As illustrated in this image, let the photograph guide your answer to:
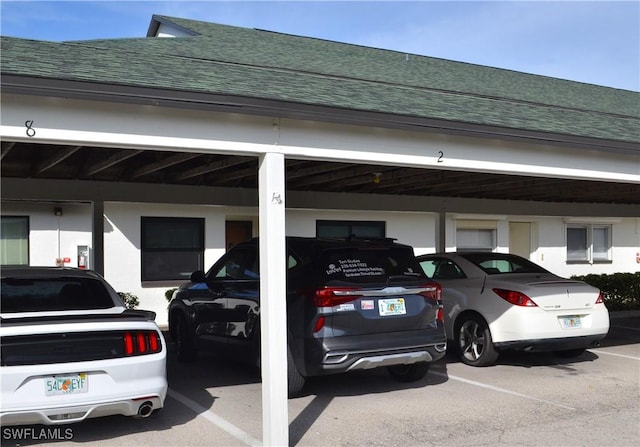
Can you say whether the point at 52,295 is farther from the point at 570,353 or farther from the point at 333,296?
the point at 570,353

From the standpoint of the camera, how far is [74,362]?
517cm

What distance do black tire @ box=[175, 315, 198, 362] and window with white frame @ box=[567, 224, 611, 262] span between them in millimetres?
13490

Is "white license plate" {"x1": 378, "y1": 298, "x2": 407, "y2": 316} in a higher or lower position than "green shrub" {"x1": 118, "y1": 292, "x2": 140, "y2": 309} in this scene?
higher

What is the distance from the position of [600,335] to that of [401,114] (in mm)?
4600

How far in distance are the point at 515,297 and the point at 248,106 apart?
4701mm

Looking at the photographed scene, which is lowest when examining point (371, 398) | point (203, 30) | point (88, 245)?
point (371, 398)

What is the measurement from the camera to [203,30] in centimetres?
1482

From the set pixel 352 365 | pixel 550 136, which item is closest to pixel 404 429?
pixel 352 365

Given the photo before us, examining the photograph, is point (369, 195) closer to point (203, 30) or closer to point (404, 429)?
point (203, 30)

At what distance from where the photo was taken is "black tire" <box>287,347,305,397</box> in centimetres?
670

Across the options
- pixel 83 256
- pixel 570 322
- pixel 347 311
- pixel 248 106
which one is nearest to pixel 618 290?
pixel 570 322

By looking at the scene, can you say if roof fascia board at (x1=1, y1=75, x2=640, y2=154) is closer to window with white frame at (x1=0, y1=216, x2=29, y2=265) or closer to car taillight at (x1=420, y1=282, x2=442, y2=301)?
car taillight at (x1=420, y1=282, x2=442, y2=301)

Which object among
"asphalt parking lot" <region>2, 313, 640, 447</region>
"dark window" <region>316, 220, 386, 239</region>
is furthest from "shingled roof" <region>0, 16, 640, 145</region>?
"dark window" <region>316, 220, 386, 239</region>

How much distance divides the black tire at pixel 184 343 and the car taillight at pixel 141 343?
311 cm
